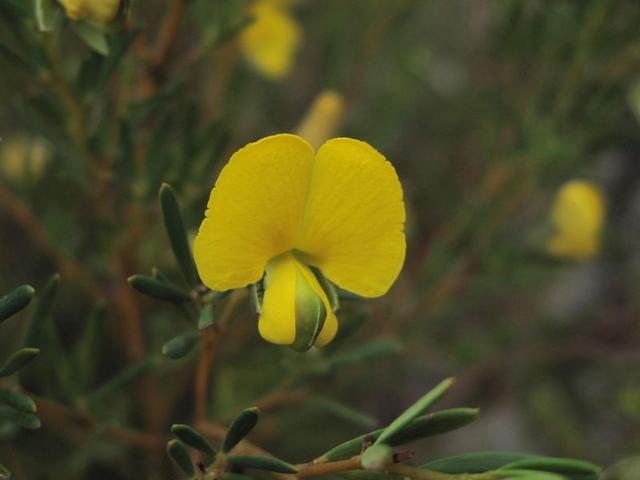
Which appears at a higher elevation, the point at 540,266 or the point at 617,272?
the point at 617,272

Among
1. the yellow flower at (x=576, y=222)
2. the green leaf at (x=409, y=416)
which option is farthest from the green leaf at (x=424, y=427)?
the yellow flower at (x=576, y=222)

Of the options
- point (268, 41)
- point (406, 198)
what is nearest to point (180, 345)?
point (268, 41)

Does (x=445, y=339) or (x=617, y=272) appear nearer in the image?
(x=445, y=339)

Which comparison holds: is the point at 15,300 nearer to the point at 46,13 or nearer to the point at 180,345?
the point at 180,345

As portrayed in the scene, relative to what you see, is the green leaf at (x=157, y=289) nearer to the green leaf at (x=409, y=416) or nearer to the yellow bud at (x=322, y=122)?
the green leaf at (x=409, y=416)

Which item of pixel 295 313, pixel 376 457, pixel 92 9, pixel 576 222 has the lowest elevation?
pixel 376 457

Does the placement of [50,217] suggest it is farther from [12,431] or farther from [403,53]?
[403,53]

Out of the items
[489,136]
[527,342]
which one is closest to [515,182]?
[489,136]
